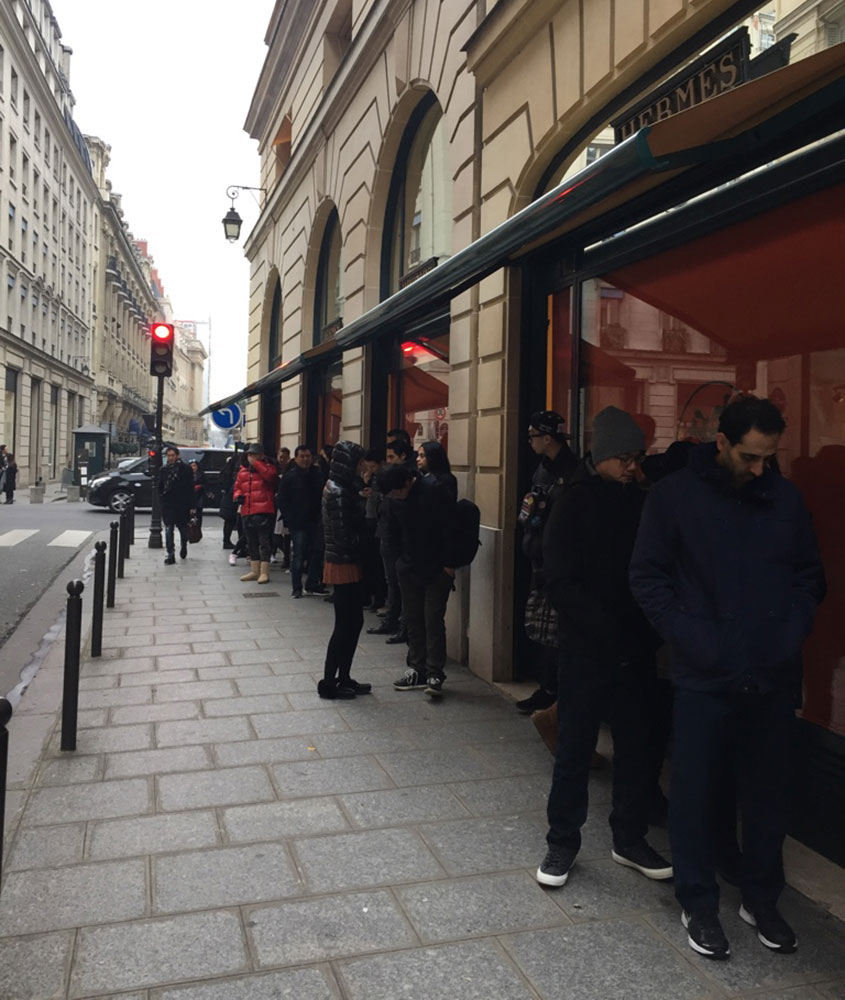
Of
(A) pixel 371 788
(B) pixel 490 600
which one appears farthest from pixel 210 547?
(A) pixel 371 788

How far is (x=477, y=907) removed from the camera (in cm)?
322

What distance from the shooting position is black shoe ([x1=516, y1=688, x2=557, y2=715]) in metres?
5.73

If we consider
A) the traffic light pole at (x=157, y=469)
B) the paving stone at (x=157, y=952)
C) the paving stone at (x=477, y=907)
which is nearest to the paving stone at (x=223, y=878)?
the paving stone at (x=157, y=952)

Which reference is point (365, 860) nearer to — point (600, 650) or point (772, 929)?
point (600, 650)

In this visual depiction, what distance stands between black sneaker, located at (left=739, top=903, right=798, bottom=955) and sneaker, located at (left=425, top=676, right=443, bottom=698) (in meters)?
3.06

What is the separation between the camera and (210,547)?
16203 mm

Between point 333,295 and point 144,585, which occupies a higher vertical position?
point 333,295

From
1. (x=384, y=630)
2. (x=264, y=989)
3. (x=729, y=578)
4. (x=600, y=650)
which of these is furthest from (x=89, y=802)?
(x=384, y=630)

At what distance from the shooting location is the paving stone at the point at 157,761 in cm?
455

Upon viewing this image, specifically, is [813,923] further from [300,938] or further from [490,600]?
[490,600]

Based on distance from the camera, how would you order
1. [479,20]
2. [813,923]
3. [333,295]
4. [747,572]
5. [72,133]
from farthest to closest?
[72,133] → [333,295] → [479,20] → [813,923] → [747,572]

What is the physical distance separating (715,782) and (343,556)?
3.21 m

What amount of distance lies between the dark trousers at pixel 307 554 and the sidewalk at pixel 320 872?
4.32m

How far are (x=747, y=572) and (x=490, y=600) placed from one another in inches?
146
